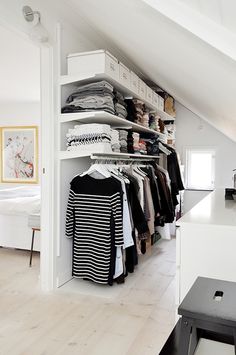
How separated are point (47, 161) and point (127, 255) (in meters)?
1.13

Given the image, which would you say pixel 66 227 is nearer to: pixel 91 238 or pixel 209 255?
pixel 91 238

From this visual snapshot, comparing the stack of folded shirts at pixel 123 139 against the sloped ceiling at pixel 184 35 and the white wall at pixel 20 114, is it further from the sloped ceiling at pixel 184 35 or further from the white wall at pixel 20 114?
the white wall at pixel 20 114

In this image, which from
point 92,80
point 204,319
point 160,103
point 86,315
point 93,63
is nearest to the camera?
point 204,319

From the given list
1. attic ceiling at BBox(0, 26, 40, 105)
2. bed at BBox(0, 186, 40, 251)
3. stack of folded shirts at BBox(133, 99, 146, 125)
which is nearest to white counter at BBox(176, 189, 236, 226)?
stack of folded shirts at BBox(133, 99, 146, 125)

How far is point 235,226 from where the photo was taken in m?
1.79

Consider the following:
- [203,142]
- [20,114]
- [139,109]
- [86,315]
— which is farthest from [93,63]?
[20,114]

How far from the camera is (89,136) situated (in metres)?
2.79

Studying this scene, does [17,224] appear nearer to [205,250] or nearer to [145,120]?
[145,120]

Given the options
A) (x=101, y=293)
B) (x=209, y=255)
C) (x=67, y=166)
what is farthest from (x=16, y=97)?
(x=209, y=255)

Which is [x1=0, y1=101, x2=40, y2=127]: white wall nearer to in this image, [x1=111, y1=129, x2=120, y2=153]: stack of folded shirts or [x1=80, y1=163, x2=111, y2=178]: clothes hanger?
[x1=111, y1=129, x2=120, y2=153]: stack of folded shirts

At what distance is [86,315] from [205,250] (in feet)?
3.67

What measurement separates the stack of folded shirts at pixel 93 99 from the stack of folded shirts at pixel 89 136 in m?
0.16

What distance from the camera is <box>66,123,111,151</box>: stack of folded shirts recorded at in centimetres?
276

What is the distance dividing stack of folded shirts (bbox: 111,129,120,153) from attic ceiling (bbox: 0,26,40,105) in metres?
1.06
